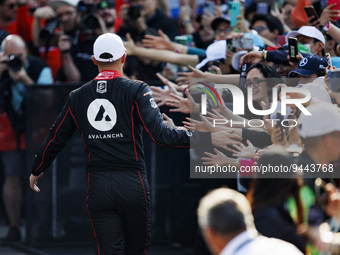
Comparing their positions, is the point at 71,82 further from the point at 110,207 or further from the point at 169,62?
the point at 110,207

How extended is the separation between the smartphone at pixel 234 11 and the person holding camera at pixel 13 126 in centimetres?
268

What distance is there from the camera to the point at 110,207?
6.33 metres

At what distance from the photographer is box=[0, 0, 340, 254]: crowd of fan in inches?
171

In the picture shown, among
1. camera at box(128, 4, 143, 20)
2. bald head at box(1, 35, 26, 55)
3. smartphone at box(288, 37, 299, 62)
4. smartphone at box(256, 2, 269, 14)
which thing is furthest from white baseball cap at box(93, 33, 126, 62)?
camera at box(128, 4, 143, 20)

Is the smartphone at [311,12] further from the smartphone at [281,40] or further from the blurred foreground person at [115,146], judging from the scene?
the blurred foreground person at [115,146]

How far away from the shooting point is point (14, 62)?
9.52 meters

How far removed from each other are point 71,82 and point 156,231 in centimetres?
224

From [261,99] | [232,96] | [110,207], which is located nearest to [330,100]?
[261,99]

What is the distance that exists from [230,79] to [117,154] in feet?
5.52

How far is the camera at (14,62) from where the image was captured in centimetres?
950

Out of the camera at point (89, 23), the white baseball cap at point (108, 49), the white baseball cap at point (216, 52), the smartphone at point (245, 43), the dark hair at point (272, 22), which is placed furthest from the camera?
the camera at point (89, 23)

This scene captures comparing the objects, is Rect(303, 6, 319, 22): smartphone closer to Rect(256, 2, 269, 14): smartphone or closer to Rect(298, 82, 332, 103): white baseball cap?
Rect(256, 2, 269, 14): smartphone

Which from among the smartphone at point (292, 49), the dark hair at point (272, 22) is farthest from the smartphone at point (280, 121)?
the dark hair at point (272, 22)

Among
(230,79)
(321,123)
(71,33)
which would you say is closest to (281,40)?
(230,79)
